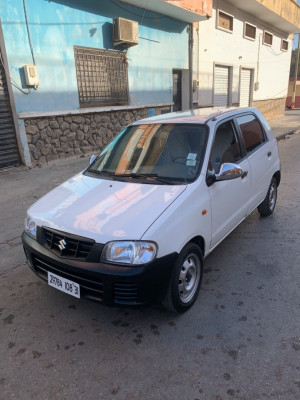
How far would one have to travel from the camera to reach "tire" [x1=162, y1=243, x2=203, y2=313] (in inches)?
96.4

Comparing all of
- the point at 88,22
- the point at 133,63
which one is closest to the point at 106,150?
the point at 88,22

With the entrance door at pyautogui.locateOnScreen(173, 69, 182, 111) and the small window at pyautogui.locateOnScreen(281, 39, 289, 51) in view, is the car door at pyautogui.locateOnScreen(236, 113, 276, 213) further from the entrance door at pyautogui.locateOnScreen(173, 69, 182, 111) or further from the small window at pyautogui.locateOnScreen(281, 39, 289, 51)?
the small window at pyautogui.locateOnScreen(281, 39, 289, 51)

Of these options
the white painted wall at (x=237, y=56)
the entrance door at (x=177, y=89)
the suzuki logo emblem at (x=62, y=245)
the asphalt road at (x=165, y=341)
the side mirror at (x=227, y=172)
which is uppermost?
the white painted wall at (x=237, y=56)

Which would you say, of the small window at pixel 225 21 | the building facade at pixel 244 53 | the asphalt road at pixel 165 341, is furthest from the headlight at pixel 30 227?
the small window at pixel 225 21

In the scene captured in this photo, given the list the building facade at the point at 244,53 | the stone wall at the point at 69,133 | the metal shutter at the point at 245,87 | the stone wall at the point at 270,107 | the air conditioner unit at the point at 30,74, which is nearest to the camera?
the air conditioner unit at the point at 30,74

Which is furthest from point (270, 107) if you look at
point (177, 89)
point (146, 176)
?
point (146, 176)

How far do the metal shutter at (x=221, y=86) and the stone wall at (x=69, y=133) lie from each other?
6268mm

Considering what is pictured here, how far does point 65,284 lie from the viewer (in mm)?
2477

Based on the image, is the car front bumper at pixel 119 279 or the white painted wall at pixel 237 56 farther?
the white painted wall at pixel 237 56

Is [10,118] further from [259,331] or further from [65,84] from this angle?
[259,331]

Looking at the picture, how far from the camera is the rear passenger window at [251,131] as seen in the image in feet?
12.4

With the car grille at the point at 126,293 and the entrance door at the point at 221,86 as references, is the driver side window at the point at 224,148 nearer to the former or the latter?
the car grille at the point at 126,293

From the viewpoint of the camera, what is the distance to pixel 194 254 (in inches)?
106

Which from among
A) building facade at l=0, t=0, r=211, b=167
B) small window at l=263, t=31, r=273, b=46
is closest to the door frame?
building facade at l=0, t=0, r=211, b=167
